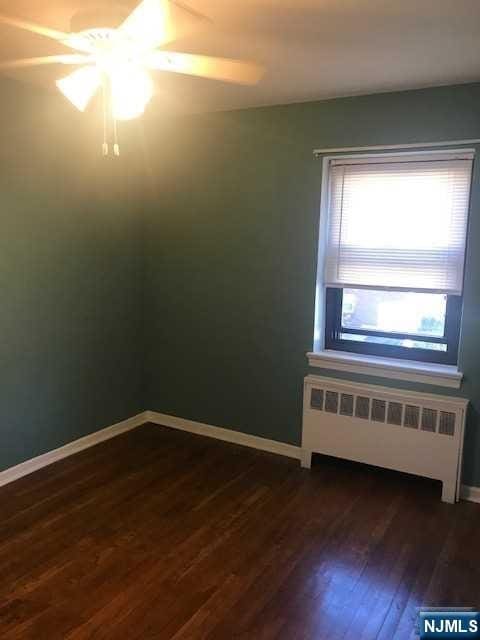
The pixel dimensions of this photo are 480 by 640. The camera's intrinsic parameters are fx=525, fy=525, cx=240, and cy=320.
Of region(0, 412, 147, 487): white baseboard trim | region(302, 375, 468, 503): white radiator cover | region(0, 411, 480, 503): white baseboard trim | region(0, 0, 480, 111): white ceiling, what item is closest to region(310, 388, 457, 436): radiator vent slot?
region(302, 375, 468, 503): white radiator cover

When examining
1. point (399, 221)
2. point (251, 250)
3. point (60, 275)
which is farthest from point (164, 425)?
point (399, 221)

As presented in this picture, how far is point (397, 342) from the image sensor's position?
11.4ft

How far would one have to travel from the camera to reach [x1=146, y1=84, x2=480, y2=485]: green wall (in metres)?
3.15

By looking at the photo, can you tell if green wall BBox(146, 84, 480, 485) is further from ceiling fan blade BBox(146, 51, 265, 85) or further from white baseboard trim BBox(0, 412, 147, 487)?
ceiling fan blade BBox(146, 51, 265, 85)

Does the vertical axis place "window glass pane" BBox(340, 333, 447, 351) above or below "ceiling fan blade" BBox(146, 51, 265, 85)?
below

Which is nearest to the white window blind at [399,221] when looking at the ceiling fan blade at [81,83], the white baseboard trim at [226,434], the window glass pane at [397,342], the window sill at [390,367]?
the window glass pane at [397,342]

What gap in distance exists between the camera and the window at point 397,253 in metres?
3.14

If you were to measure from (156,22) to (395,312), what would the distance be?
232 cm

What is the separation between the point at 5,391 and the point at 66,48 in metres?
2.00

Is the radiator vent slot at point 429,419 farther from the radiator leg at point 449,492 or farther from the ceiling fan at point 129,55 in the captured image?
the ceiling fan at point 129,55

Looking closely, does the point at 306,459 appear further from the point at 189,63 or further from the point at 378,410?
the point at 189,63

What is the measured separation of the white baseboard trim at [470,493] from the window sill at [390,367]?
62 cm

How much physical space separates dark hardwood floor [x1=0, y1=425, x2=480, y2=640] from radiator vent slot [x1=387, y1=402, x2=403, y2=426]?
16.7 inches

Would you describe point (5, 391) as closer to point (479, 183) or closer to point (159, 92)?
point (159, 92)
